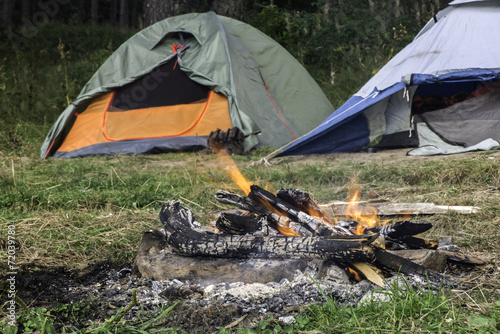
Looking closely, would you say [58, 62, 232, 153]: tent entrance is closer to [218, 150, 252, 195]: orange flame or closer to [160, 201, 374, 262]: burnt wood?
[218, 150, 252, 195]: orange flame

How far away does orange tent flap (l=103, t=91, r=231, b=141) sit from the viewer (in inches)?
254

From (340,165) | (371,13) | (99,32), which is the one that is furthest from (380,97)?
(99,32)

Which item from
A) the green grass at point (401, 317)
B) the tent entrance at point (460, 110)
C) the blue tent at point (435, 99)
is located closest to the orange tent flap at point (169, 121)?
the blue tent at point (435, 99)

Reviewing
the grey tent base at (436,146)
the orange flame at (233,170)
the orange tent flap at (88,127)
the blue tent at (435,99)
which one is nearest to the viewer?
the orange flame at (233,170)

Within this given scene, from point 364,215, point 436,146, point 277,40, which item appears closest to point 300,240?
point 364,215

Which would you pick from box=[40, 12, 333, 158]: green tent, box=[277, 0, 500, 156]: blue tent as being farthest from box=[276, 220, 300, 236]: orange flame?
box=[40, 12, 333, 158]: green tent

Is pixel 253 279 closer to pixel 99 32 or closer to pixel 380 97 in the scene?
pixel 380 97

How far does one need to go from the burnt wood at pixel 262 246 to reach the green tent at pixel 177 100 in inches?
152

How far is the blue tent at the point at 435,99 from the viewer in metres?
5.52

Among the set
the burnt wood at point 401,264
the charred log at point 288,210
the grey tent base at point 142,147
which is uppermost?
the charred log at point 288,210

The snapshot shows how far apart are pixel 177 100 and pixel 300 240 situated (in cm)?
477

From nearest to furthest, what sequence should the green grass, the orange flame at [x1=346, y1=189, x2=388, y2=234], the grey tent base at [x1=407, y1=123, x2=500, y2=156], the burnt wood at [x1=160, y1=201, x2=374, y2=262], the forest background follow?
the green grass < the burnt wood at [x1=160, y1=201, x2=374, y2=262] < the orange flame at [x1=346, y1=189, x2=388, y2=234] < the grey tent base at [x1=407, y1=123, x2=500, y2=156] < the forest background

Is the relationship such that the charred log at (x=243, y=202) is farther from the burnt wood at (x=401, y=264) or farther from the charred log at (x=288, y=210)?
the burnt wood at (x=401, y=264)

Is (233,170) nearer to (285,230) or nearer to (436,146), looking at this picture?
(285,230)
